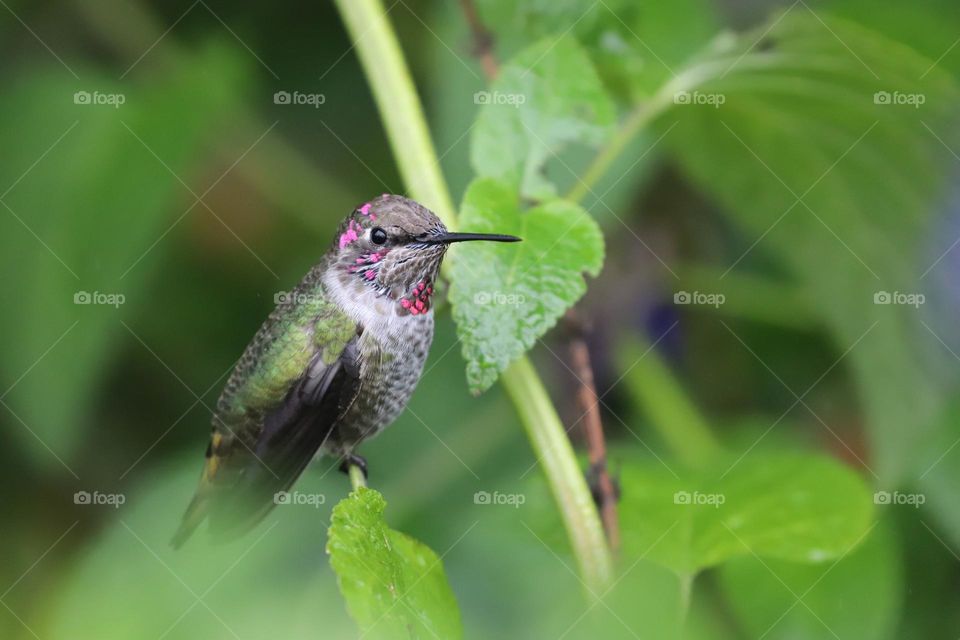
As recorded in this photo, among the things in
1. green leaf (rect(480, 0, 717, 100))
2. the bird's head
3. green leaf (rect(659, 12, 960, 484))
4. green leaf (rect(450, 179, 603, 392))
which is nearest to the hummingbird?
the bird's head

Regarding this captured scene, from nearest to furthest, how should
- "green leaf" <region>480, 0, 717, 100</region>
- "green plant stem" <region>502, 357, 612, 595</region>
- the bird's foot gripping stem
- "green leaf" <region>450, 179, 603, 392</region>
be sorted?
"green leaf" <region>450, 179, 603, 392</region> < "green plant stem" <region>502, 357, 612, 595</region> < the bird's foot gripping stem < "green leaf" <region>480, 0, 717, 100</region>

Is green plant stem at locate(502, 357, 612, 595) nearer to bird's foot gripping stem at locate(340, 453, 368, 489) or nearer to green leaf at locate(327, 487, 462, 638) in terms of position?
green leaf at locate(327, 487, 462, 638)

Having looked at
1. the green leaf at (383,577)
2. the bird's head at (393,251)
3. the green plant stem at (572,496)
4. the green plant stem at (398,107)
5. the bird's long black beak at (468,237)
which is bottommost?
the green leaf at (383,577)

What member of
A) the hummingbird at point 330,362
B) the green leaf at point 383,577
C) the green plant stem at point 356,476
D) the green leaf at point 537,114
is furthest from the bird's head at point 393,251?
the green leaf at point 383,577

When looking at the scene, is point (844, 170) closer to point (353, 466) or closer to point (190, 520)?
point (353, 466)

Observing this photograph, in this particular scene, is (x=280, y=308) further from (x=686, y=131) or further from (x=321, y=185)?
(x=686, y=131)

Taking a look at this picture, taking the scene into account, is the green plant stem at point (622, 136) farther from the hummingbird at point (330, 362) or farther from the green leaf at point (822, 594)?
the green leaf at point (822, 594)
